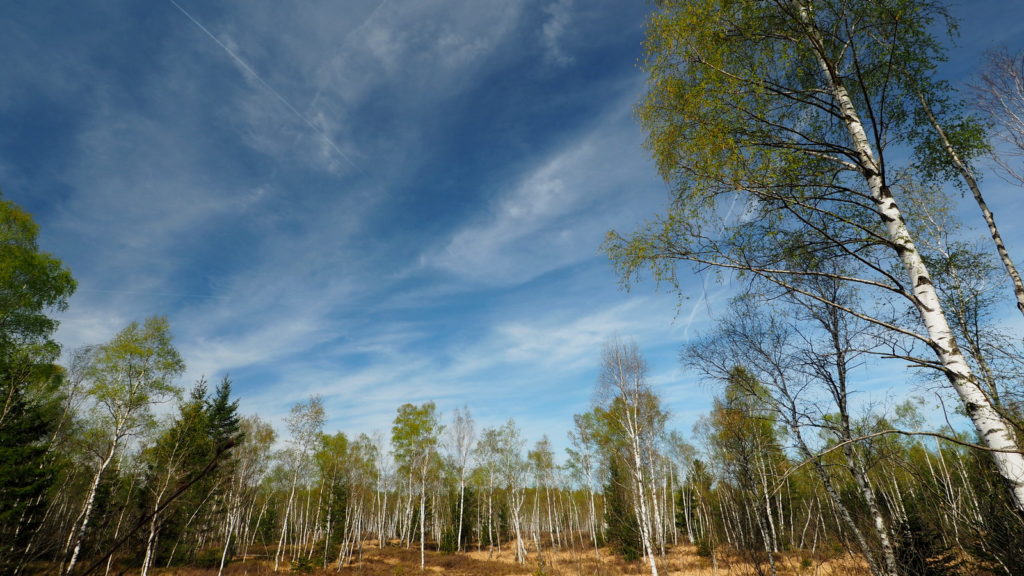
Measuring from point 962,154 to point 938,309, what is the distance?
3.71 m

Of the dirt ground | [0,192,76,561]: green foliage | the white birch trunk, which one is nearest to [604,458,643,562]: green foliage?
the dirt ground

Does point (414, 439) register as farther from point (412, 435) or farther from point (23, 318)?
point (23, 318)

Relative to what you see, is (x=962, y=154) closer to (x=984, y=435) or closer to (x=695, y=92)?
(x=695, y=92)

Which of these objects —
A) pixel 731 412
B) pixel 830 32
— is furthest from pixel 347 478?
pixel 830 32

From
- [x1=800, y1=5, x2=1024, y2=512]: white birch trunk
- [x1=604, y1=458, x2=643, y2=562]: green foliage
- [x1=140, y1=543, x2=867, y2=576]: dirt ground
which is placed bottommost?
[x1=140, y1=543, x2=867, y2=576]: dirt ground

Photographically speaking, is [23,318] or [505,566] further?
[505,566]

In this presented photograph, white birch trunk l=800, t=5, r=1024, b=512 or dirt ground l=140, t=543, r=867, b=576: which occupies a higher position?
white birch trunk l=800, t=5, r=1024, b=512

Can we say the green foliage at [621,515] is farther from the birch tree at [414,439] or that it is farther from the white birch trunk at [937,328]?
the white birch trunk at [937,328]

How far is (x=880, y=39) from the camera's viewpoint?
4.36 metres

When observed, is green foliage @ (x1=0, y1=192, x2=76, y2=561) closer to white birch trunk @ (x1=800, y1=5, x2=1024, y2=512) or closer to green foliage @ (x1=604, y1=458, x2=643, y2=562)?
white birch trunk @ (x1=800, y1=5, x2=1024, y2=512)

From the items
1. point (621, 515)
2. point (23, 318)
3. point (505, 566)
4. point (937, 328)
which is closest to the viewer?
point (937, 328)

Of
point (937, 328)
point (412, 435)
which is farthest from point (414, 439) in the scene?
point (937, 328)

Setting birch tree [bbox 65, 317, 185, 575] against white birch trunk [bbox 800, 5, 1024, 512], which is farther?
birch tree [bbox 65, 317, 185, 575]

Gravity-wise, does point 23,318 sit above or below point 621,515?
above
